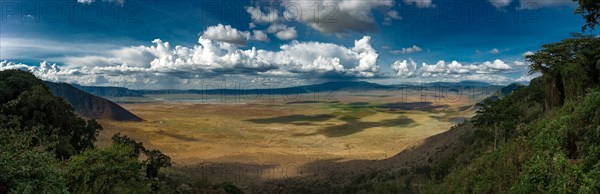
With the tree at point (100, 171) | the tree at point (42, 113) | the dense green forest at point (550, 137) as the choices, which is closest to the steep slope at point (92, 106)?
the tree at point (42, 113)

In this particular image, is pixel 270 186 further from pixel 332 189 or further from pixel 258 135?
pixel 258 135

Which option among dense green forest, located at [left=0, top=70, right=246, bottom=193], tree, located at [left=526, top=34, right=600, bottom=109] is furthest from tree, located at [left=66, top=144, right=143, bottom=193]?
tree, located at [left=526, top=34, right=600, bottom=109]

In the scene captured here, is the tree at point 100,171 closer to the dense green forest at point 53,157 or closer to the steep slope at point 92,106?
the dense green forest at point 53,157

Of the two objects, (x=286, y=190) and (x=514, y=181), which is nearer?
(x=514, y=181)

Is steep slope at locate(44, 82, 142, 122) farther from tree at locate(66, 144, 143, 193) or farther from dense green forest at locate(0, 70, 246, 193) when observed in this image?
tree at locate(66, 144, 143, 193)

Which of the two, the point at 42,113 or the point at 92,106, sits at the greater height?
the point at 42,113

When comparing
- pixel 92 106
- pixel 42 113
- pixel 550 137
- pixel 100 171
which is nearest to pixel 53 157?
pixel 100 171

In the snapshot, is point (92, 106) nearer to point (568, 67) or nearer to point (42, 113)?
point (42, 113)

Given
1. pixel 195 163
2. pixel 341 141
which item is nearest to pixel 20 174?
pixel 195 163

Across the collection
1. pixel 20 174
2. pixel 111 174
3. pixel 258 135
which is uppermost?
pixel 20 174

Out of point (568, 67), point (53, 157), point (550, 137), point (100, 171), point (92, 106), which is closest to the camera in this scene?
point (53, 157)
